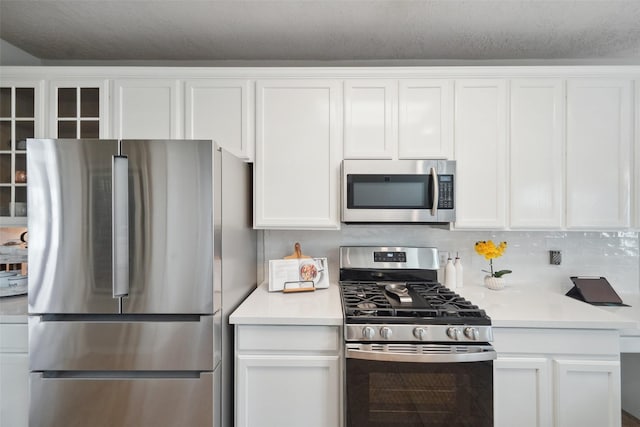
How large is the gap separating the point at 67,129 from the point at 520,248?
3389 mm

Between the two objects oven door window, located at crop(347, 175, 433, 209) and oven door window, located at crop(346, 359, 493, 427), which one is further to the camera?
oven door window, located at crop(347, 175, 433, 209)

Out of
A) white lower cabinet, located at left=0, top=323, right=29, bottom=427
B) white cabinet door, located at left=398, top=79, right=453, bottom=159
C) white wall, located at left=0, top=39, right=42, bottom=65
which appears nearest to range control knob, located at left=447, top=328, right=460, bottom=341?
white cabinet door, located at left=398, top=79, right=453, bottom=159

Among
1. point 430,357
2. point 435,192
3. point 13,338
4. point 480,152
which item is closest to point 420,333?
point 430,357

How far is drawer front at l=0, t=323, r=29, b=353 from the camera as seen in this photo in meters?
1.56

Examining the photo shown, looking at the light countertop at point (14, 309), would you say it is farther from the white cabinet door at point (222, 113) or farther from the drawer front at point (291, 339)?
the white cabinet door at point (222, 113)

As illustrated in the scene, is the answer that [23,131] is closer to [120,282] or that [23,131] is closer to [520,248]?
[120,282]

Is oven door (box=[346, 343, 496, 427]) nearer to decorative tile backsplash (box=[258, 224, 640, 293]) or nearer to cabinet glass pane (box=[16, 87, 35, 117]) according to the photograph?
decorative tile backsplash (box=[258, 224, 640, 293])

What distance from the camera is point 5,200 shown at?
1.95 meters

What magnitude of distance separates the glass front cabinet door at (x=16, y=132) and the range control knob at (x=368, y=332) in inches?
90.6

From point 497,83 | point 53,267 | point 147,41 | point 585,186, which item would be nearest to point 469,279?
point 585,186

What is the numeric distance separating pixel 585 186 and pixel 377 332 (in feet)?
5.62

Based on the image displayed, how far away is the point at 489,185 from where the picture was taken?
6.40 feet

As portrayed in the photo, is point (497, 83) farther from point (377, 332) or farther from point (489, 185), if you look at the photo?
point (377, 332)

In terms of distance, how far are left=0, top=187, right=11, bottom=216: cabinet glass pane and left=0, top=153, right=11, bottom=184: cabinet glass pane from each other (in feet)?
0.18
